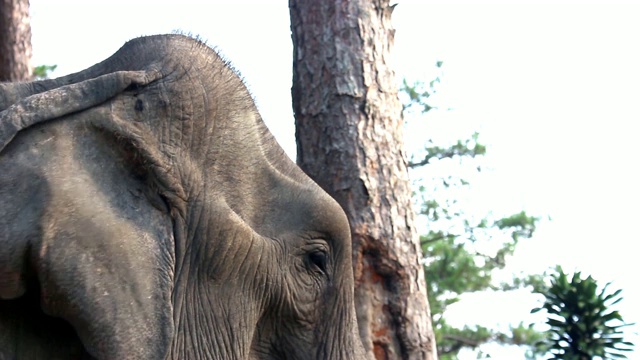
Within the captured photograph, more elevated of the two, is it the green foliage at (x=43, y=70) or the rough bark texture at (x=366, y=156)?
the green foliage at (x=43, y=70)

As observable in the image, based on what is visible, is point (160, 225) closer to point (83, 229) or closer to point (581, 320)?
point (83, 229)

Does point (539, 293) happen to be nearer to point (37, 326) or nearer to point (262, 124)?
point (262, 124)

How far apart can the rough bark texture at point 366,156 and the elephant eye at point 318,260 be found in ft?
5.73

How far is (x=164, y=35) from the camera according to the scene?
2.80m

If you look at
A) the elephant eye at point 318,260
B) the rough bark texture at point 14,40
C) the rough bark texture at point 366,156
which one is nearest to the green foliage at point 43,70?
the rough bark texture at point 14,40

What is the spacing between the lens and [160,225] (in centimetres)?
244

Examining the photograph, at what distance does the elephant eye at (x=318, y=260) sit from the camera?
2.85 meters

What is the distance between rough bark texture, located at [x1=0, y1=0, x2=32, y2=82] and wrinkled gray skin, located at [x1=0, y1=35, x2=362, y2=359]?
3.85m

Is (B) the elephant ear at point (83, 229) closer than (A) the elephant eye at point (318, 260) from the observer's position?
Yes

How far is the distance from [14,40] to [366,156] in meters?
2.78

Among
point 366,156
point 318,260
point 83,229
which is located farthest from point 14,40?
point 83,229

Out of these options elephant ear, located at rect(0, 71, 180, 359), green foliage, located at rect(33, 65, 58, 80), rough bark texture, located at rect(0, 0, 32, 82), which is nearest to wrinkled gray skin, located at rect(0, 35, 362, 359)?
elephant ear, located at rect(0, 71, 180, 359)

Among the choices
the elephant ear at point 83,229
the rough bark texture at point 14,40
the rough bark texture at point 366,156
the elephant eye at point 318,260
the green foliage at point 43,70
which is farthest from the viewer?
the green foliage at point 43,70

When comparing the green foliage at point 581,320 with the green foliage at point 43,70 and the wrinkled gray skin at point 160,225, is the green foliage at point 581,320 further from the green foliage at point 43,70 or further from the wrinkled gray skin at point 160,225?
the green foliage at point 43,70
